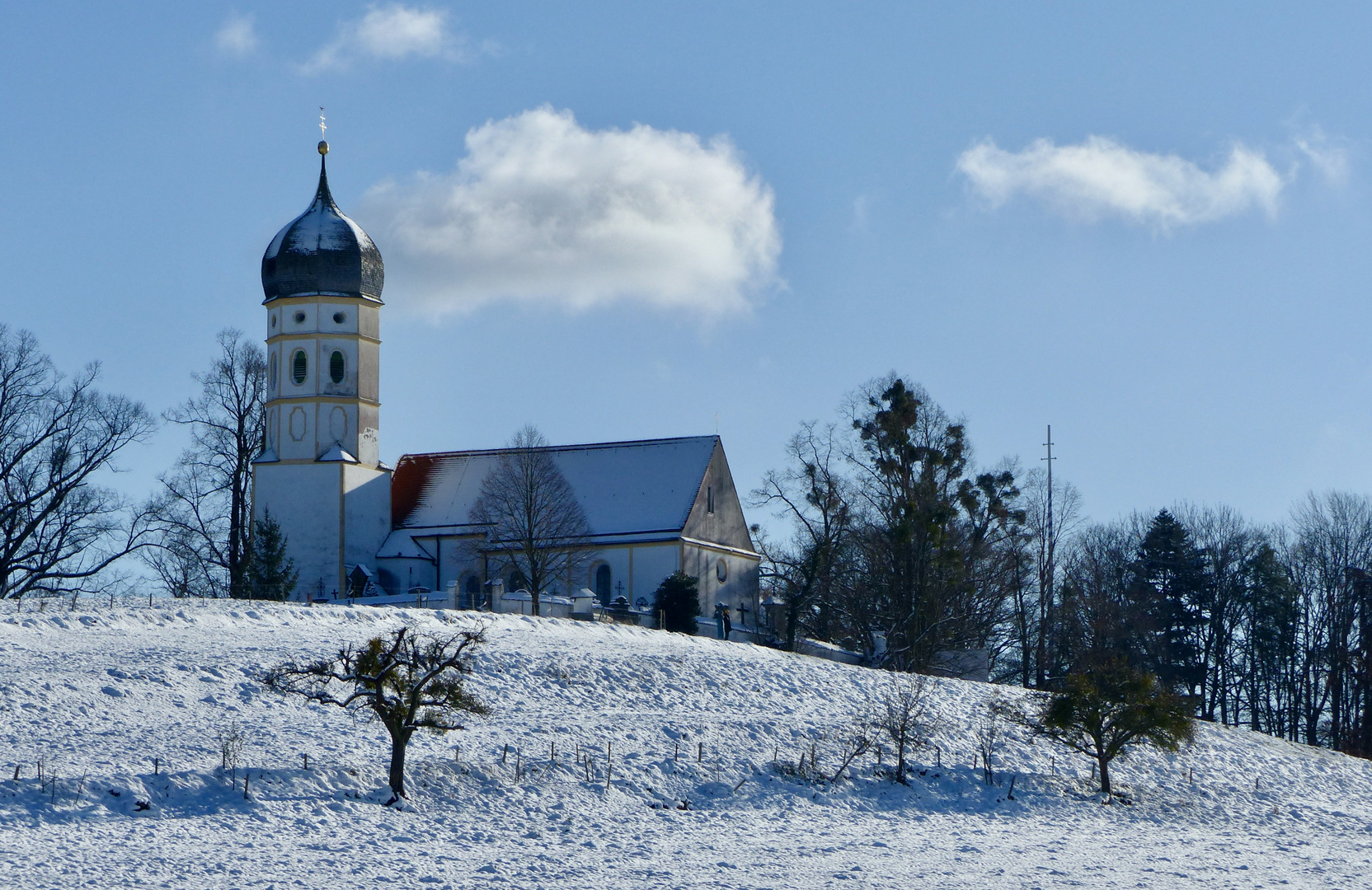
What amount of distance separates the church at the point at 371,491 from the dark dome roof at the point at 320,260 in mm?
A: 42

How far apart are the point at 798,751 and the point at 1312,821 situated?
28.1 ft

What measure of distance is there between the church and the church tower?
0.04 m

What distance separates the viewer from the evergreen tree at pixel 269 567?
4731cm

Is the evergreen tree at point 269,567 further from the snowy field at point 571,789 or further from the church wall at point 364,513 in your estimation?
the snowy field at point 571,789

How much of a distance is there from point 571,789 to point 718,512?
98.7 feet

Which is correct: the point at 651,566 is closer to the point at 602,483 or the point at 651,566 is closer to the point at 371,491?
the point at 602,483

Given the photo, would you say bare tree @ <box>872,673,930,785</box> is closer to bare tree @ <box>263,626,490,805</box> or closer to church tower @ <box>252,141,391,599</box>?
bare tree @ <box>263,626,490,805</box>

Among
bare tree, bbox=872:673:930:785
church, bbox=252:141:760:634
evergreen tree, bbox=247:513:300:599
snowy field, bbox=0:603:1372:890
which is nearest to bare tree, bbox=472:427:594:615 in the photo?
church, bbox=252:141:760:634

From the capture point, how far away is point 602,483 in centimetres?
5466

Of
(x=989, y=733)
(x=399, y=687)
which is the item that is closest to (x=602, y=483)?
(x=989, y=733)

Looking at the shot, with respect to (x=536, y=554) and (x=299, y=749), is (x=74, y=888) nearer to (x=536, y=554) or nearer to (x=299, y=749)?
(x=299, y=749)

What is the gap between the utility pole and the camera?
5075 centimetres

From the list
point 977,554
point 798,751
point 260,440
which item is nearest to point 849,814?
point 798,751

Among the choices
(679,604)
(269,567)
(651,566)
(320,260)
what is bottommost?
(679,604)
